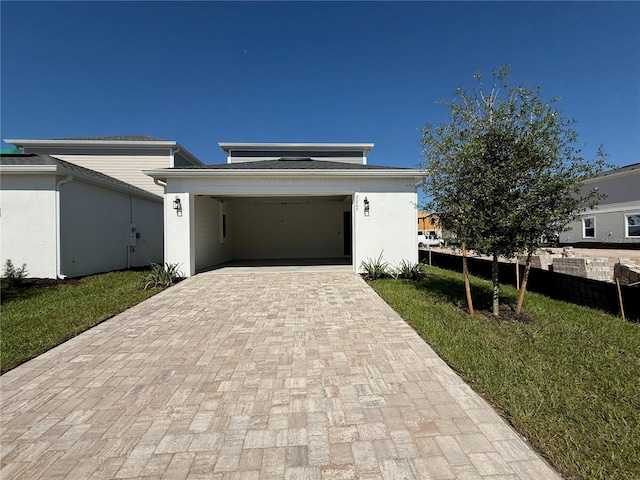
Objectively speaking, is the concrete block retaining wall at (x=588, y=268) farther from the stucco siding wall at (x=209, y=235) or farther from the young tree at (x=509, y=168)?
the stucco siding wall at (x=209, y=235)

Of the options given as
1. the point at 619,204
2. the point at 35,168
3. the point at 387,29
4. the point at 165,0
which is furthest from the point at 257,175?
the point at 619,204

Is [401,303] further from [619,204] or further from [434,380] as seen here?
[619,204]

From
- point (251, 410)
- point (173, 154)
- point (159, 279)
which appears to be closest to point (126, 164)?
point (173, 154)

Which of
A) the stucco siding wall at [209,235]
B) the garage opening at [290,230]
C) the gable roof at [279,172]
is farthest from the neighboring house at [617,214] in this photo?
the stucco siding wall at [209,235]

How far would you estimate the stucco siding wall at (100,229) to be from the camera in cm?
901

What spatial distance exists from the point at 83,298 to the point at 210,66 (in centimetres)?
1017

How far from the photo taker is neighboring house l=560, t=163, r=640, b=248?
596 inches

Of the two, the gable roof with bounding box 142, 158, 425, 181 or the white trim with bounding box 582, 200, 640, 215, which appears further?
the white trim with bounding box 582, 200, 640, 215

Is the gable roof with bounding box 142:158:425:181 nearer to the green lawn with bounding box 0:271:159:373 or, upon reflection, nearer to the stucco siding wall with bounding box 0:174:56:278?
the stucco siding wall with bounding box 0:174:56:278

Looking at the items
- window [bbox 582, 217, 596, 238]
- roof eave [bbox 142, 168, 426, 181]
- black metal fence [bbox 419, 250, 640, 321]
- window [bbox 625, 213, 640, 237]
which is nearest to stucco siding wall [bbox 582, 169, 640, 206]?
window [bbox 625, 213, 640, 237]

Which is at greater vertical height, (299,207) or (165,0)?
(165,0)

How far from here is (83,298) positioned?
6.59 meters

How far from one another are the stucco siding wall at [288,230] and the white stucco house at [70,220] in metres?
3.90

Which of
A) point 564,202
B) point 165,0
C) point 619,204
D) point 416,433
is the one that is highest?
point 165,0
